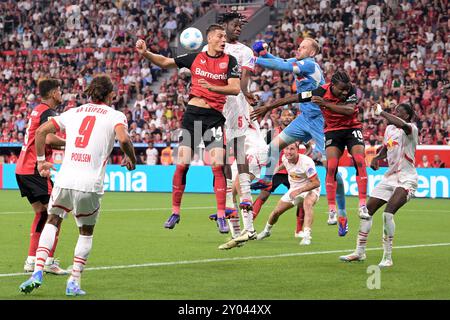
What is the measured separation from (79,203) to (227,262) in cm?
378

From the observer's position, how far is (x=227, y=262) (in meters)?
12.5

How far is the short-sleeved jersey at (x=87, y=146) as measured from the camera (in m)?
9.16

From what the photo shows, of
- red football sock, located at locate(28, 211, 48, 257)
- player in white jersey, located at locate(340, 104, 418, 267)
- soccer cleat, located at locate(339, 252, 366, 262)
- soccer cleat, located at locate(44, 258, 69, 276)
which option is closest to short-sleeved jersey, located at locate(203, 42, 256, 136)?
player in white jersey, located at locate(340, 104, 418, 267)

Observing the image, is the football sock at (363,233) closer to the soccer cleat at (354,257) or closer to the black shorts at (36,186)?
the soccer cleat at (354,257)

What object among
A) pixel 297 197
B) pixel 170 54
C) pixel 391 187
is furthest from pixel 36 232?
pixel 170 54

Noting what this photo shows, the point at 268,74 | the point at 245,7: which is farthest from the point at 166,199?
the point at 245,7

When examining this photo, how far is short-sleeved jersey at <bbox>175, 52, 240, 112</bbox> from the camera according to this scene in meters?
12.8

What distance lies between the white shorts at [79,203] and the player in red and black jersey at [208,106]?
3269 mm

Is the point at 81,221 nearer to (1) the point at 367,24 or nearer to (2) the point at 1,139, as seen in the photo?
(1) the point at 367,24

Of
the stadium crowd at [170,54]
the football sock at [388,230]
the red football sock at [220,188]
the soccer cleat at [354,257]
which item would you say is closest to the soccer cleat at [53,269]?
the red football sock at [220,188]

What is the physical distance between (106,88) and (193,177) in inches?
890

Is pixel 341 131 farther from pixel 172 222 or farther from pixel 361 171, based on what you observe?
pixel 172 222

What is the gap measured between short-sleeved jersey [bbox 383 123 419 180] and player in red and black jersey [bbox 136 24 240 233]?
2324 mm

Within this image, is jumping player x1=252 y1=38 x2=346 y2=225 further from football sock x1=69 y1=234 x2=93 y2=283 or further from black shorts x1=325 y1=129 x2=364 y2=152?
football sock x1=69 y1=234 x2=93 y2=283
